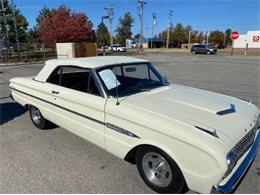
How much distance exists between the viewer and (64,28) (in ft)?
106

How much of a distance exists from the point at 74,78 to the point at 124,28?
86.0 metres

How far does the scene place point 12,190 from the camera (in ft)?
9.20

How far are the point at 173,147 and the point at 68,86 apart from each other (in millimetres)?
2211

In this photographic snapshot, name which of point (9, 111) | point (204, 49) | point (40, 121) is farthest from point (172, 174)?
point (204, 49)

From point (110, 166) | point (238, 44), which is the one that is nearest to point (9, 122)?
point (110, 166)

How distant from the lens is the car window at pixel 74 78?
3338mm

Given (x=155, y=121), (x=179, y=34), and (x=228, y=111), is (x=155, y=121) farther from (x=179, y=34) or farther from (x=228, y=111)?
(x=179, y=34)

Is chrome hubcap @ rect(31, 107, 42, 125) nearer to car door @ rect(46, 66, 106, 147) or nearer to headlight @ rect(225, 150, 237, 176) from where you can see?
car door @ rect(46, 66, 106, 147)

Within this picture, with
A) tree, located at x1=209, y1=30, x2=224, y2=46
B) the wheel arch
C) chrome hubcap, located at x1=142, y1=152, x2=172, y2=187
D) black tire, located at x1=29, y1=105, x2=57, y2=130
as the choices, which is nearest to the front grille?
the wheel arch

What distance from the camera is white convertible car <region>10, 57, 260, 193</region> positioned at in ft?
7.22

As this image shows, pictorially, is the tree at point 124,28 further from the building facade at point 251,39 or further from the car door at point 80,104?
the car door at point 80,104

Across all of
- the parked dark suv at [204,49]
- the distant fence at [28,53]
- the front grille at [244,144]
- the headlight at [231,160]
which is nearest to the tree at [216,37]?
the parked dark suv at [204,49]

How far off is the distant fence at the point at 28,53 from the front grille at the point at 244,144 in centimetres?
2366

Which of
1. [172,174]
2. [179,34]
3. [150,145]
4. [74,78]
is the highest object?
[179,34]
